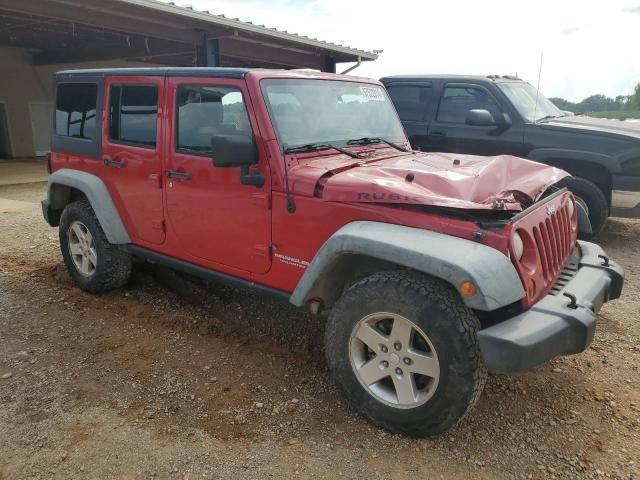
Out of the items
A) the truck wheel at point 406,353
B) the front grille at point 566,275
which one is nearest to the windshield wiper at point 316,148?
the truck wheel at point 406,353

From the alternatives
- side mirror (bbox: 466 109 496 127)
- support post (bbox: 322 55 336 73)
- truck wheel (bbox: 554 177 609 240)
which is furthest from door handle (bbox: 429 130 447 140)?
support post (bbox: 322 55 336 73)

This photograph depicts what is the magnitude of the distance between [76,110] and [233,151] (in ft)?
7.61

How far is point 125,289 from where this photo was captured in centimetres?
461

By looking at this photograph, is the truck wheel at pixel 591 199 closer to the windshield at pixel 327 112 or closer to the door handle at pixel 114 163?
the windshield at pixel 327 112

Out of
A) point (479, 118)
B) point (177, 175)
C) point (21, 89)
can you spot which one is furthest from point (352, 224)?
point (21, 89)

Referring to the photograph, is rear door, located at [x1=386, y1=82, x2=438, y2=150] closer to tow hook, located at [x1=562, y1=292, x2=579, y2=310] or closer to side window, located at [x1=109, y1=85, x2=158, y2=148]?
side window, located at [x1=109, y1=85, x2=158, y2=148]

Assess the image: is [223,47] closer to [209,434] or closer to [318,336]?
[318,336]

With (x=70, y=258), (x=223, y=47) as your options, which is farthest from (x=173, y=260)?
(x=223, y=47)

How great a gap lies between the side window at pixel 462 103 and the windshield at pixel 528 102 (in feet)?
0.76

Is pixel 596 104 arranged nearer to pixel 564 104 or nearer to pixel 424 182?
pixel 564 104

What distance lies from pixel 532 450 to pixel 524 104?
4986 millimetres

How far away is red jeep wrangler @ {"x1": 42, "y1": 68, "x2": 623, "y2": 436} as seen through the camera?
2391mm

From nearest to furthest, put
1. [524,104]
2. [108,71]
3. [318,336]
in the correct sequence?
[318,336], [108,71], [524,104]

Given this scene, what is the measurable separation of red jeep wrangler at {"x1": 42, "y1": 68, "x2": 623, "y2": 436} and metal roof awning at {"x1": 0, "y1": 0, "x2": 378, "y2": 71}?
5.46 m
